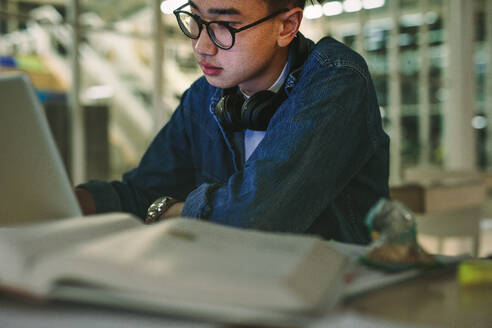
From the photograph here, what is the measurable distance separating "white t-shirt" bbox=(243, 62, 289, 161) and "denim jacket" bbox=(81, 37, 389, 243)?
0.02 metres

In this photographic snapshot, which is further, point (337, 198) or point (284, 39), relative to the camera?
point (284, 39)

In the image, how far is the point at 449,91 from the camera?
6699 millimetres

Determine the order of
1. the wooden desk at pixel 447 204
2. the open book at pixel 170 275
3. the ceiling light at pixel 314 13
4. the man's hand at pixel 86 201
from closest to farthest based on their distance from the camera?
the open book at pixel 170 275
the man's hand at pixel 86 201
the wooden desk at pixel 447 204
the ceiling light at pixel 314 13

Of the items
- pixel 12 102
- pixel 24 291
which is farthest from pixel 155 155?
pixel 24 291

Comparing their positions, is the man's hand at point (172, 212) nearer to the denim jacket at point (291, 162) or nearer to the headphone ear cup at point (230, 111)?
the denim jacket at point (291, 162)

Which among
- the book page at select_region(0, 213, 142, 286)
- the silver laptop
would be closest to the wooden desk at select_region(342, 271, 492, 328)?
the book page at select_region(0, 213, 142, 286)

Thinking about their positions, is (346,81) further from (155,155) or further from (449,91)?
(449,91)

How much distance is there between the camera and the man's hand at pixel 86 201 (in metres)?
1.09

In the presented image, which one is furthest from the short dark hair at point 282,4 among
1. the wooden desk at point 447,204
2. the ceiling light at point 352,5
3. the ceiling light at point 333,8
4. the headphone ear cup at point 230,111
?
the ceiling light at point 352,5

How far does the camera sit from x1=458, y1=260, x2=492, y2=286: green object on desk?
57 cm

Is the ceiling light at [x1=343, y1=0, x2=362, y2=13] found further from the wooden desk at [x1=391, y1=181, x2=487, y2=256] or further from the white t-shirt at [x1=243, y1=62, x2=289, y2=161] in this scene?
the white t-shirt at [x1=243, y1=62, x2=289, y2=161]

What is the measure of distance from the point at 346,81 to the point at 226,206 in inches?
16.9

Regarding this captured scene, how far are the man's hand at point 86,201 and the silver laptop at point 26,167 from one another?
329 millimetres

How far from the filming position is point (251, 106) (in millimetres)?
1251
